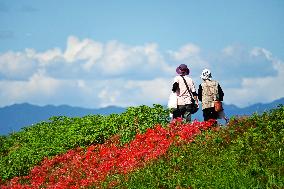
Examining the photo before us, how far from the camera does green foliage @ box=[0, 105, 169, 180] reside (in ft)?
83.8

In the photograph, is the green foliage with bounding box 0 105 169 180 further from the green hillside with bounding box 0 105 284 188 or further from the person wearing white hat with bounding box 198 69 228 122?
the person wearing white hat with bounding box 198 69 228 122

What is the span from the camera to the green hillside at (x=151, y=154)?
15681 millimetres

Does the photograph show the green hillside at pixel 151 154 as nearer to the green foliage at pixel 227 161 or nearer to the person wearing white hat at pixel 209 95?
the green foliage at pixel 227 161

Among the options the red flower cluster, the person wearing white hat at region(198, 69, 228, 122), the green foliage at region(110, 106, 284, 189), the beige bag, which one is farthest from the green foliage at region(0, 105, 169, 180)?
the green foliage at region(110, 106, 284, 189)

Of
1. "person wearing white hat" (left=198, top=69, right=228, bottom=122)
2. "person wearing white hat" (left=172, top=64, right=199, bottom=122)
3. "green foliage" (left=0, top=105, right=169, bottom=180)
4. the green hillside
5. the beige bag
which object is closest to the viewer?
the green hillside

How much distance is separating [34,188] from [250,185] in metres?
11.6

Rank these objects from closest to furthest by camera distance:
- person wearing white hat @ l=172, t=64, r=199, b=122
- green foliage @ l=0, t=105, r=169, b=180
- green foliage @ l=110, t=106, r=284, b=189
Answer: green foliage @ l=110, t=106, r=284, b=189 < person wearing white hat @ l=172, t=64, r=199, b=122 < green foliage @ l=0, t=105, r=169, b=180

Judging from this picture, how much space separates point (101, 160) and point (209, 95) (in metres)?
5.15

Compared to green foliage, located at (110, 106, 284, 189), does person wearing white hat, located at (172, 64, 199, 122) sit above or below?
above

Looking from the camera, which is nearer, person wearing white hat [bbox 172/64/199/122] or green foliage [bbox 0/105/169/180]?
person wearing white hat [bbox 172/64/199/122]

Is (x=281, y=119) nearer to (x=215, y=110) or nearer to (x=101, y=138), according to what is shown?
(x=215, y=110)

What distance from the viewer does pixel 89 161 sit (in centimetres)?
2386

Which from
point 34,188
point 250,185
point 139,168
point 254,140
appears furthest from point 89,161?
point 250,185

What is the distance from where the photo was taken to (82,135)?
2755cm
